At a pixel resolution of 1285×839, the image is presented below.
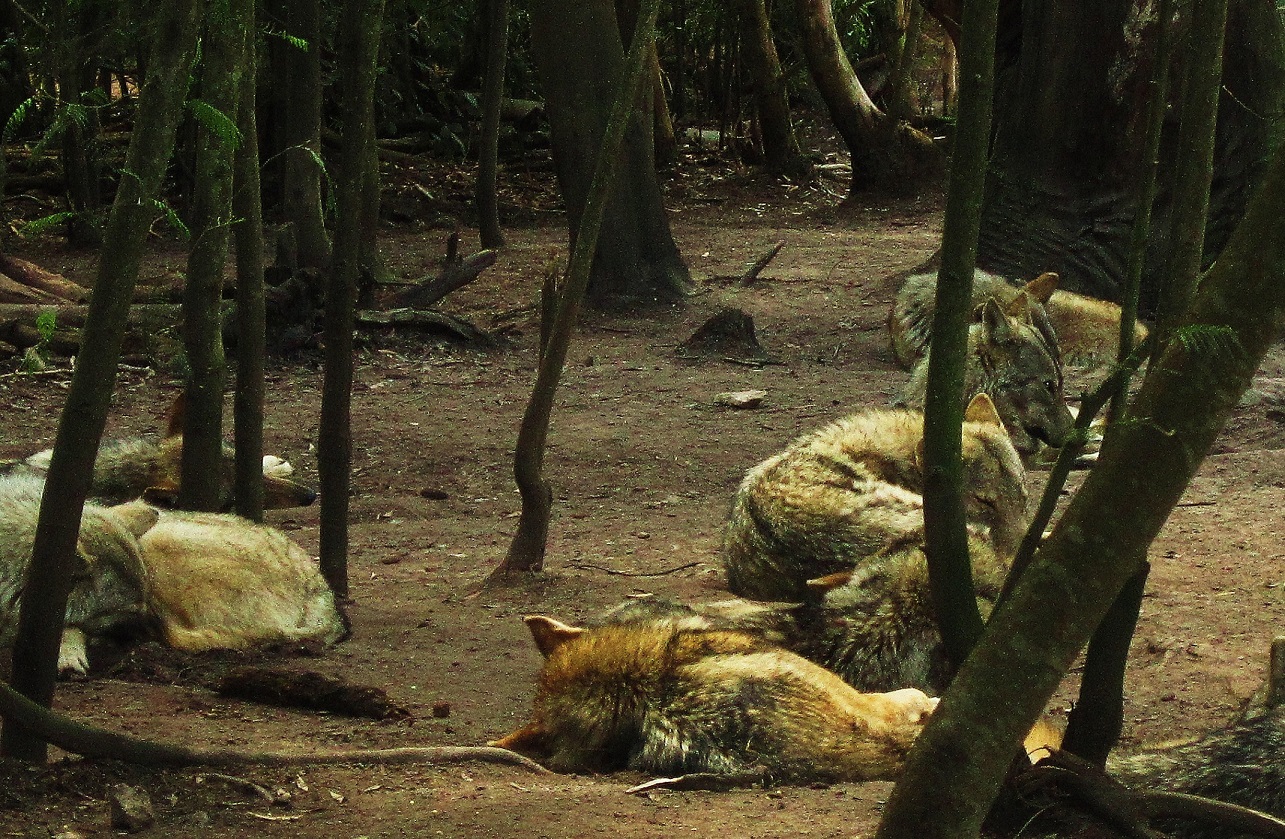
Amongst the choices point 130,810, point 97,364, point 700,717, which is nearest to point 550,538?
point 700,717

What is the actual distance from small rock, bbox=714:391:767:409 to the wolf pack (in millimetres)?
3426

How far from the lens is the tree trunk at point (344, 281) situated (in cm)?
553

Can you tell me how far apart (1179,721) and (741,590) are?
185cm

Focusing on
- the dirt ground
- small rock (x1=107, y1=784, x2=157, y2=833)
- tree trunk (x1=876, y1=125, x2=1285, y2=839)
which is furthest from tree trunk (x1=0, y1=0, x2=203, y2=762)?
tree trunk (x1=876, y1=125, x2=1285, y2=839)

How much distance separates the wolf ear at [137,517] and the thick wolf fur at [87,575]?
5cm

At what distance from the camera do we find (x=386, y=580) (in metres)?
6.70

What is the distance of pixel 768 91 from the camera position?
2005cm

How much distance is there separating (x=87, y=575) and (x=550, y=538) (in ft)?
9.25

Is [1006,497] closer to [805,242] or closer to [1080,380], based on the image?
[1080,380]

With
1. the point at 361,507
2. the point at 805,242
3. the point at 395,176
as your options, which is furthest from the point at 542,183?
the point at 361,507

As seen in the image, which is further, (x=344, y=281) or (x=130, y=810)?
(x=344, y=281)

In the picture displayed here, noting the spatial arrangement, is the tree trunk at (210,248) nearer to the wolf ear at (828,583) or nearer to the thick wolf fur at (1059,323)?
the wolf ear at (828,583)

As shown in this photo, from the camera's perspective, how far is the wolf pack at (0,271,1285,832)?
3750 mm

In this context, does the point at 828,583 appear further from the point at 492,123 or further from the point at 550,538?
the point at 492,123
